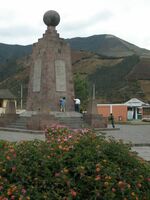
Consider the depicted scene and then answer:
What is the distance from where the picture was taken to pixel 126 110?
52969 millimetres

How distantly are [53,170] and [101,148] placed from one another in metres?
0.73

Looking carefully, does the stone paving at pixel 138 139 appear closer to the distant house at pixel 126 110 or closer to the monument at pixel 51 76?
the monument at pixel 51 76

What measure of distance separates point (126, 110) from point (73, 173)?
159ft

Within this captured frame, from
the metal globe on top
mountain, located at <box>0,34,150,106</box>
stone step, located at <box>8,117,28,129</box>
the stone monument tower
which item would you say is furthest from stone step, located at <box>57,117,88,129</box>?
mountain, located at <box>0,34,150,106</box>

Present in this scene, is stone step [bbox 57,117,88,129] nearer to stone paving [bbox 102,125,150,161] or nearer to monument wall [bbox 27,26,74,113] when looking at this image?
monument wall [bbox 27,26,74,113]

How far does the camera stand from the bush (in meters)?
Answer: 4.60

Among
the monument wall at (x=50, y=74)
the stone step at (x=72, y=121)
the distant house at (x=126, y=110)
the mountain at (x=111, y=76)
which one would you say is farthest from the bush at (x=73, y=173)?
the mountain at (x=111, y=76)

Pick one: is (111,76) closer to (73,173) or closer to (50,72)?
(50,72)

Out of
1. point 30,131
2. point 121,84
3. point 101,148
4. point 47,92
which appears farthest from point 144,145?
point 121,84

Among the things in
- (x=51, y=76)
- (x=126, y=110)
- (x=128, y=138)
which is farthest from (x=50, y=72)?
(x=126, y=110)

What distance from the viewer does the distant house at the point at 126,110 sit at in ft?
173

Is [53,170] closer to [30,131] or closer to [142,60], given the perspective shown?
[30,131]

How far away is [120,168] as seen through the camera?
4934mm

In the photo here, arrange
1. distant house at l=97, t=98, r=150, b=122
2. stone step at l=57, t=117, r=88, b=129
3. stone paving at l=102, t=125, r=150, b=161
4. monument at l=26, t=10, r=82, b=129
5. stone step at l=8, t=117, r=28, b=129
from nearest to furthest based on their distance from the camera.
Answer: stone paving at l=102, t=125, r=150, b=161
stone step at l=57, t=117, r=88, b=129
monument at l=26, t=10, r=82, b=129
stone step at l=8, t=117, r=28, b=129
distant house at l=97, t=98, r=150, b=122
